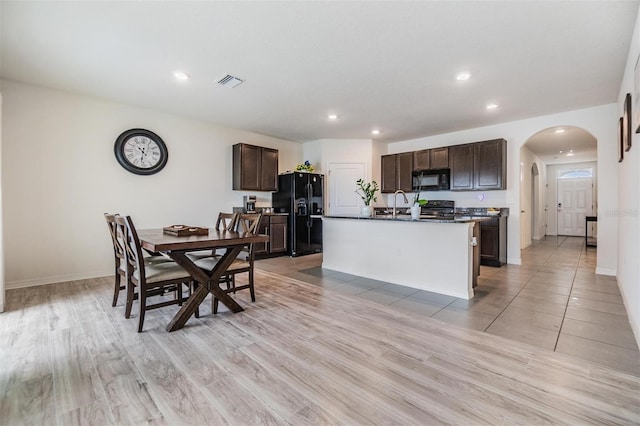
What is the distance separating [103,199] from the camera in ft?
13.9

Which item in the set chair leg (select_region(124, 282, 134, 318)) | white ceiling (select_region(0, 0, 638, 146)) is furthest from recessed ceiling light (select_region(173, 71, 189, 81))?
chair leg (select_region(124, 282, 134, 318))

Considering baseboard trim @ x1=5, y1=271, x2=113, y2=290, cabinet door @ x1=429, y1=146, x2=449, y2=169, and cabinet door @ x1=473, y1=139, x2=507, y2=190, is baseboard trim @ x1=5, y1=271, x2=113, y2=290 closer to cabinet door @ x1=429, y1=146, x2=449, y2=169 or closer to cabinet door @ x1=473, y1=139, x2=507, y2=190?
cabinet door @ x1=429, y1=146, x2=449, y2=169

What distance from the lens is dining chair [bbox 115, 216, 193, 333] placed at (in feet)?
7.61

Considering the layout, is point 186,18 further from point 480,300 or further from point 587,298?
point 587,298

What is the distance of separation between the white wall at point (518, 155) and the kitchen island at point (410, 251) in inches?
83.8

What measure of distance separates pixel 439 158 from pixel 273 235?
3.70 m

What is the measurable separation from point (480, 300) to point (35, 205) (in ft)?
18.3

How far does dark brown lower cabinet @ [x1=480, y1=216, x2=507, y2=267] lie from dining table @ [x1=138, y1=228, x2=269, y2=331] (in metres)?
4.03

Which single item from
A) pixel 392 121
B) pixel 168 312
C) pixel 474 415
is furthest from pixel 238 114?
pixel 474 415

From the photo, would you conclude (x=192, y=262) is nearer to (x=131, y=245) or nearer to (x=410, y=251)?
(x=131, y=245)

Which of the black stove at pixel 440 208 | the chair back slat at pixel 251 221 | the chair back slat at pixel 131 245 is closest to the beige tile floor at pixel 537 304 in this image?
the chair back slat at pixel 251 221

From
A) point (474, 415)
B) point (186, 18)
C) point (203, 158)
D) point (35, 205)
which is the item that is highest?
point (186, 18)

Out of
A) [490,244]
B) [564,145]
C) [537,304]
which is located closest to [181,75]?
[537,304]

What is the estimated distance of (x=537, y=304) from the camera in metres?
3.00
